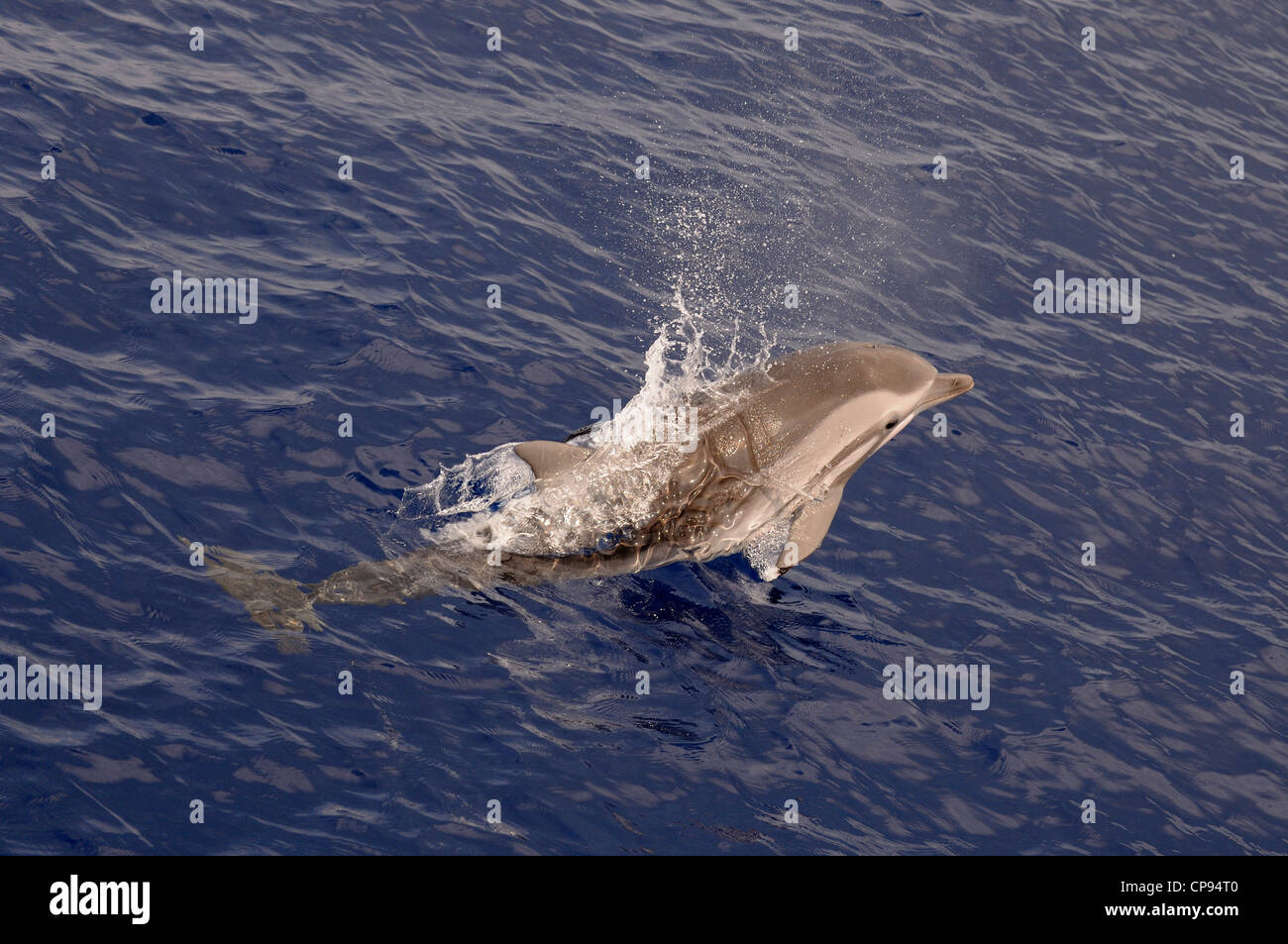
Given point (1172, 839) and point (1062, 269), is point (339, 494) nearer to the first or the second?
point (1172, 839)

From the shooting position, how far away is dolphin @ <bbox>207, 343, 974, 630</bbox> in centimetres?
1412

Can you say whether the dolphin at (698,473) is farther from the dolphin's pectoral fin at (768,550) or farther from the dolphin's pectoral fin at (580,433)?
the dolphin's pectoral fin at (768,550)

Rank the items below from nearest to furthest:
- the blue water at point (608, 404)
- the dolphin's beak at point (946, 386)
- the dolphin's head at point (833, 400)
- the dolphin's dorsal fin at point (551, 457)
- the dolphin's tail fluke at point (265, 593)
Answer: the blue water at point (608, 404)
the dolphin's tail fluke at point (265, 593)
the dolphin's head at point (833, 400)
the dolphin's dorsal fin at point (551, 457)
the dolphin's beak at point (946, 386)

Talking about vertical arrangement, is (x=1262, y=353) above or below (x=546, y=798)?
above

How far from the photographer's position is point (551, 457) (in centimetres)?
1427

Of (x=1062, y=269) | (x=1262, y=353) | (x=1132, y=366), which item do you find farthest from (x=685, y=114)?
(x=1262, y=353)

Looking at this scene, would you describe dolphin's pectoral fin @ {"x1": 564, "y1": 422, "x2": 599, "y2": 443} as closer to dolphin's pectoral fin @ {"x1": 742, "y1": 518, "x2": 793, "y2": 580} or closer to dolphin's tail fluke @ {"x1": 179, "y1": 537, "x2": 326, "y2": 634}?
dolphin's pectoral fin @ {"x1": 742, "y1": 518, "x2": 793, "y2": 580}

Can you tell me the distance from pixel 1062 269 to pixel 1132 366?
272cm

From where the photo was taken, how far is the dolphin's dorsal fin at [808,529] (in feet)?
49.0

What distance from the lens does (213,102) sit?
20359 millimetres

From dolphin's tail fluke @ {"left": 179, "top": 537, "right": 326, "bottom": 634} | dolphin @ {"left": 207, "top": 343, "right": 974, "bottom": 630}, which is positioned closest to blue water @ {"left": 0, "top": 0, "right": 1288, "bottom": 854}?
dolphin's tail fluke @ {"left": 179, "top": 537, "right": 326, "bottom": 634}

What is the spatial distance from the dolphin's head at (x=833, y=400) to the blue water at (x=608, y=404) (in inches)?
73.0

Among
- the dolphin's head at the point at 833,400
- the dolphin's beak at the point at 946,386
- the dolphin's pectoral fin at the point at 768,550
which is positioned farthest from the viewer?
→ the dolphin's pectoral fin at the point at 768,550

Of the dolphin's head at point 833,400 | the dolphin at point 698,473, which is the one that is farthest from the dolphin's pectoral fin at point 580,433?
the dolphin's head at point 833,400
